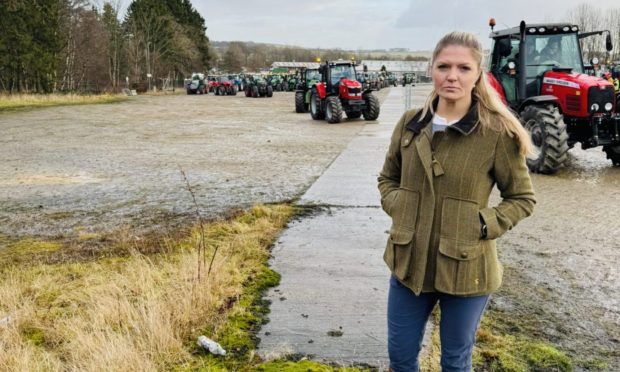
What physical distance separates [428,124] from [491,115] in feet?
0.79

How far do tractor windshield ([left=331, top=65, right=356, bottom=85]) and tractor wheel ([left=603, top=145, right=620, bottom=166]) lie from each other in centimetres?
1140

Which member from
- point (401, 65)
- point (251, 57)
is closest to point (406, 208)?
point (401, 65)

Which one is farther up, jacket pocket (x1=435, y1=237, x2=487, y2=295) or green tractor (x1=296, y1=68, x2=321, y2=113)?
green tractor (x1=296, y1=68, x2=321, y2=113)

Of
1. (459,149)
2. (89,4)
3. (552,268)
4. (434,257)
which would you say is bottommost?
(552,268)

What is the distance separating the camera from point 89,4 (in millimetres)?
50875

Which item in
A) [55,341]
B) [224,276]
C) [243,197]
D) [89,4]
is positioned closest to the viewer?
[55,341]

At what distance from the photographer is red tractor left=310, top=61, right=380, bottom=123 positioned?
62.6 feet

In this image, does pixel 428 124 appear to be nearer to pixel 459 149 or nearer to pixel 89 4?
pixel 459 149

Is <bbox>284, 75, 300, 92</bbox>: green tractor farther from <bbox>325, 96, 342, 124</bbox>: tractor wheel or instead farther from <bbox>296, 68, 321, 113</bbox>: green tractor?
<bbox>325, 96, 342, 124</bbox>: tractor wheel

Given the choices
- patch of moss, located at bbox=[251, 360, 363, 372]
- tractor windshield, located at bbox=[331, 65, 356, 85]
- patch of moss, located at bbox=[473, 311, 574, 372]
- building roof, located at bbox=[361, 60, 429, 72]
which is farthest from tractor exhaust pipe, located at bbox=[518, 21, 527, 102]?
building roof, located at bbox=[361, 60, 429, 72]

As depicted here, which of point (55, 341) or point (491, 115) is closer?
point (491, 115)

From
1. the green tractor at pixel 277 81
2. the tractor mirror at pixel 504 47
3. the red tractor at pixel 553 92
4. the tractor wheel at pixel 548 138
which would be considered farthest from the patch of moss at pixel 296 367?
the green tractor at pixel 277 81

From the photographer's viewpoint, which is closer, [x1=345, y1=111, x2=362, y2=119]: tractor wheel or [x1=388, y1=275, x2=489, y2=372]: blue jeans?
[x1=388, y1=275, x2=489, y2=372]: blue jeans

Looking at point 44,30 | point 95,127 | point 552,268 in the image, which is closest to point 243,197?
point 552,268
